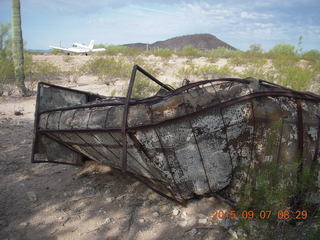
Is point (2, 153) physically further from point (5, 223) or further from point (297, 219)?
point (297, 219)

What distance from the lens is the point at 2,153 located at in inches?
158

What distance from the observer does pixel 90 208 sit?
2.60 m

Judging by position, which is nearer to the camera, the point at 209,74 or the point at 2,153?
the point at 2,153

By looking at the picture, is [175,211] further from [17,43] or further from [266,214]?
[17,43]

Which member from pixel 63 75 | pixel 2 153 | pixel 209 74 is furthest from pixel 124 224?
pixel 63 75

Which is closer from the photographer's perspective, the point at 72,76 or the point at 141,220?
the point at 141,220

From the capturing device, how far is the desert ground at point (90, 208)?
223 centimetres

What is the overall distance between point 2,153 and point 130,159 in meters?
2.77

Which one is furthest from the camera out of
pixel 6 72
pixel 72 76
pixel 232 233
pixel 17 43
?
pixel 72 76

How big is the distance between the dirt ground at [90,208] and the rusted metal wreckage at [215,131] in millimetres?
348

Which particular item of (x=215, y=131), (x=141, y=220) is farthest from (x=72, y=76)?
(x=215, y=131)

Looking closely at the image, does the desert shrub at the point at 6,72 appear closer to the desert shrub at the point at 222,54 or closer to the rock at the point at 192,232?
the rock at the point at 192,232

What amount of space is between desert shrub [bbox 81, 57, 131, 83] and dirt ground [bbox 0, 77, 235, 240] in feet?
27.5

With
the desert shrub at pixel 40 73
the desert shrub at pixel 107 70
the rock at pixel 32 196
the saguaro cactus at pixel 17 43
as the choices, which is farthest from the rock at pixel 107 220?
the desert shrub at pixel 40 73
